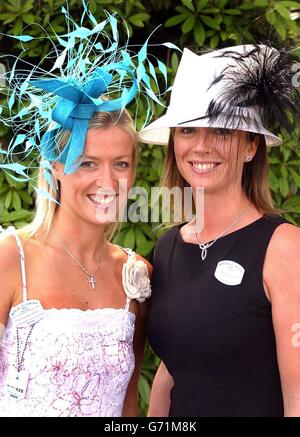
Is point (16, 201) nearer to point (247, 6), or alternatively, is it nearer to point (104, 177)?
point (104, 177)

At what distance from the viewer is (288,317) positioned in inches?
92.7

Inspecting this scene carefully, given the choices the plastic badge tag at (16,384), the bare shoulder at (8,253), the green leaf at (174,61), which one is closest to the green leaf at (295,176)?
the green leaf at (174,61)

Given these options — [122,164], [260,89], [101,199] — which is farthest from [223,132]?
[101,199]

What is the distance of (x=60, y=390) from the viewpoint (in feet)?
7.88

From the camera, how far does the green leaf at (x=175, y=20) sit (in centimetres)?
355

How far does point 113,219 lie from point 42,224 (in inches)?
9.2

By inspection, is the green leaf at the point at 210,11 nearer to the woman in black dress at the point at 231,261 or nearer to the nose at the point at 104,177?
the woman in black dress at the point at 231,261

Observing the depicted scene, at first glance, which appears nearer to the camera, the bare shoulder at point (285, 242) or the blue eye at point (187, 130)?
the bare shoulder at point (285, 242)

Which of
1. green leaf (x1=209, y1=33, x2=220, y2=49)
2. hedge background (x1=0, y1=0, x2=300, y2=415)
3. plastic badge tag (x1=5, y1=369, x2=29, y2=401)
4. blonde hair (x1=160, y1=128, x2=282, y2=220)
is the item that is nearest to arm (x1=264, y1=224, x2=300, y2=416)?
blonde hair (x1=160, y1=128, x2=282, y2=220)

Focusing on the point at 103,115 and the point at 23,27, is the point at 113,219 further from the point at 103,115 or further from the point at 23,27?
the point at 23,27

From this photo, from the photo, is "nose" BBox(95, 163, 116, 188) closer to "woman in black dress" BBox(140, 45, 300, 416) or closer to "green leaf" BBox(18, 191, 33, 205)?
"woman in black dress" BBox(140, 45, 300, 416)

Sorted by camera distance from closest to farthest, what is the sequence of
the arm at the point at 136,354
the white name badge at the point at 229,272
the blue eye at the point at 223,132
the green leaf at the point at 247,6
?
the white name badge at the point at 229,272 < the blue eye at the point at 223,132 < the arm at the point at 136,354 < the green leaf at the point at 247,6

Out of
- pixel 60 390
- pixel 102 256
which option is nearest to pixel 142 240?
pixel 102 256

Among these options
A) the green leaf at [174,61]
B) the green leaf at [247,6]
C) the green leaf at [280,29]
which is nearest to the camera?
the green leaf at [280,29]
